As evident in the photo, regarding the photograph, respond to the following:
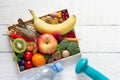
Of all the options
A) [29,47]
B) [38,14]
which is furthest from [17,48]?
[38,14]

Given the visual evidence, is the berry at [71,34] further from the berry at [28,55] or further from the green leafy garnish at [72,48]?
the berry at [28,55]

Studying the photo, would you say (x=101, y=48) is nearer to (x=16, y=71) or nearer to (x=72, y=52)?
(x=72, y=52)

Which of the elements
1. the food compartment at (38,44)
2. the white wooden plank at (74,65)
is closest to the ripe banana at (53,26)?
the food compartment at (38,44)

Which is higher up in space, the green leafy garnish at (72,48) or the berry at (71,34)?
the berry at (71,34)

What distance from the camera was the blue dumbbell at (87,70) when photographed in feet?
→ 3.85

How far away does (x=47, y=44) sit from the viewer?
1183mm

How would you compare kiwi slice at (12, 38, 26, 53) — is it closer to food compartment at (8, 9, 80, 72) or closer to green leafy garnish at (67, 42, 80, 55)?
food compartment at (8, 9, 80, 72)

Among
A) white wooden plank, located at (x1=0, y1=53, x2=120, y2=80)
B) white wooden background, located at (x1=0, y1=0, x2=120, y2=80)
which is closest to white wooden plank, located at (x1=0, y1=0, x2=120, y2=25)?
white wooden background, located at (x1=0, y1=0, x2=120, y2=80)

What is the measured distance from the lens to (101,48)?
4.04 ft

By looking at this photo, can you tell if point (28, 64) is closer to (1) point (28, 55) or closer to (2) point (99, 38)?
(1) point (28, 55)

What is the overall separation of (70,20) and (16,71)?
0.25 m

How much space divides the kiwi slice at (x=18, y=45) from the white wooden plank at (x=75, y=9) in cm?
8

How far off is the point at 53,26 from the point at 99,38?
6.5 inches

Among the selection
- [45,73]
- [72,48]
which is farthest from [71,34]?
[45,73]
